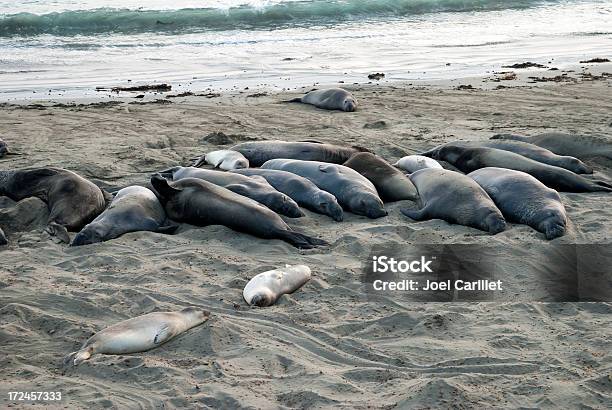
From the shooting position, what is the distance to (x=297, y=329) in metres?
5.08

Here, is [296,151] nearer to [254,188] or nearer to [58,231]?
[254,188]

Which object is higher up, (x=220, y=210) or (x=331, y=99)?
(x=331, y=99)

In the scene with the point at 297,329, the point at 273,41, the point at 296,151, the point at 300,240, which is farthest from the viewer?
the point at 273,41

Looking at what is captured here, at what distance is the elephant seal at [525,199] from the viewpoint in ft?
22.4

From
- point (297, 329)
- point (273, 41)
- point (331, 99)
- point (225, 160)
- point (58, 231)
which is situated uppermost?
point (273, 41)

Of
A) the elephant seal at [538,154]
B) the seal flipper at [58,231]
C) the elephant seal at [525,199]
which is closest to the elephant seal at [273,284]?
the seal flipper at [58,231]

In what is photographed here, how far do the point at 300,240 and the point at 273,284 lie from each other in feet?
3.64

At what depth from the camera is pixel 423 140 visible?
1020 centimetres

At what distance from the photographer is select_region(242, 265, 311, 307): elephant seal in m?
5.45

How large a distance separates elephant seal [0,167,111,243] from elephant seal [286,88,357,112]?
5.18 m

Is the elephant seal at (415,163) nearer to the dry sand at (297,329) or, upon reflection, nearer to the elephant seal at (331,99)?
the dry sand at (297,329)

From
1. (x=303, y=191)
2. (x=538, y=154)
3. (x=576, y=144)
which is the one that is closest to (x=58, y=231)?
(x=303, y=191)

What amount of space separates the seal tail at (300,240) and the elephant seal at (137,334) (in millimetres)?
1694

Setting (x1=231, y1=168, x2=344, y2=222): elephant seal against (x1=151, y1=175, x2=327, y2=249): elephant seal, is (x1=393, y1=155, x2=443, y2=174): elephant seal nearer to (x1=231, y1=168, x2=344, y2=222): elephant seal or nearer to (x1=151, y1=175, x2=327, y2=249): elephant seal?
(x1=231, y1=168, x2=344, y2=222): elephant seal
